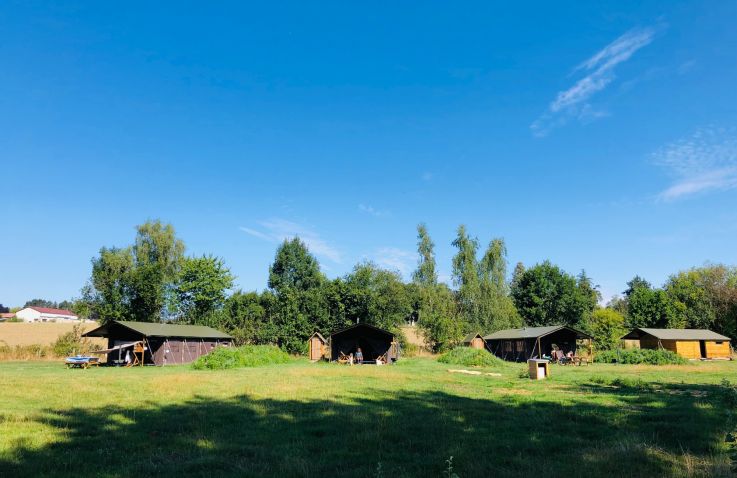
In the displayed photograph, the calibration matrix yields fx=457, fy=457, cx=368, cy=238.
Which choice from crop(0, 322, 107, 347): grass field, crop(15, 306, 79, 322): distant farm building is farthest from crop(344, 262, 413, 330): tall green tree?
crop(15, 306, 79, 322): distant farm building

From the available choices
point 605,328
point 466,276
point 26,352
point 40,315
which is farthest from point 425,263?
point 40,315

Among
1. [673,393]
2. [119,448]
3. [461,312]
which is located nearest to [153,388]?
[119,448]

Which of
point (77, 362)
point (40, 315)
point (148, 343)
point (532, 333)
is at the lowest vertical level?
point (77, 362)

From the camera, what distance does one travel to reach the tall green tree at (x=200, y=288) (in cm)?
6044

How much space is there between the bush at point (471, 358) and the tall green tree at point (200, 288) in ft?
110

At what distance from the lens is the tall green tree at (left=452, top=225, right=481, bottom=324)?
211 ft

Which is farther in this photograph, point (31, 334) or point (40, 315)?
point (40, 315)

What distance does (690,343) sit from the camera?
52.1m

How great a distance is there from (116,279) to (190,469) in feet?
188

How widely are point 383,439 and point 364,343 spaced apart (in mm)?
37464

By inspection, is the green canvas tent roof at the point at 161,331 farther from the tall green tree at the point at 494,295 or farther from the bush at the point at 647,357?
the bush at the point at 647,357

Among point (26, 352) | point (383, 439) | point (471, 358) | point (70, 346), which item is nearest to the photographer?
point (383, 439)

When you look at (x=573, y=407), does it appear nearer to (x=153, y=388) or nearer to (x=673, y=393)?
(x=673, y=393)

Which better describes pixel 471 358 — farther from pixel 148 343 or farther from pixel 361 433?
pixel 361 433
